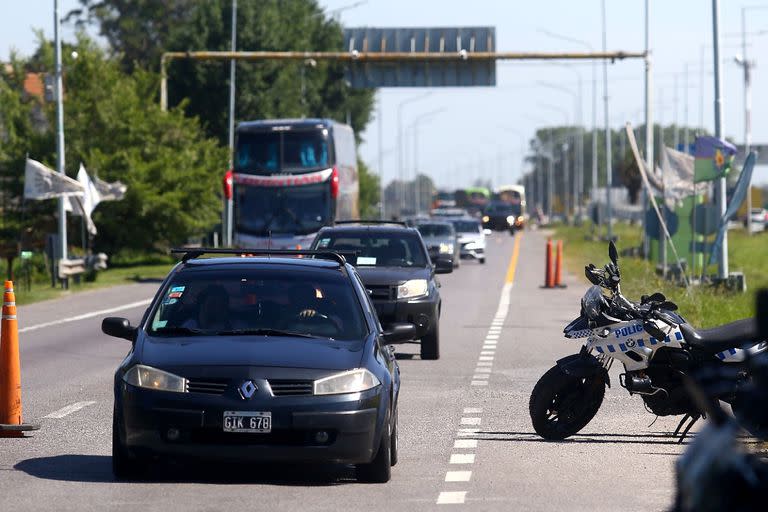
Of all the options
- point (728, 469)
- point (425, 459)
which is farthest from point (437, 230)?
point (728, 469)

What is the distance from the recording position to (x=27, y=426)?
11.8 m

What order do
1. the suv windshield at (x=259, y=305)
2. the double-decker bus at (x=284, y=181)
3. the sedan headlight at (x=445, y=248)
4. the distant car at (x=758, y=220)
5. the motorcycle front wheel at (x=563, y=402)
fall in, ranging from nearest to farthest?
the suv windshield at (x=259, y=305) < the motorcycle front wheel at (x=563, y=402) < the double-decker bus at (x=284, y=181) < the sedan headlight at (x=445, y=248) < the distant car at (x=758, y=220)

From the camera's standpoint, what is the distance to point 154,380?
9383 mm

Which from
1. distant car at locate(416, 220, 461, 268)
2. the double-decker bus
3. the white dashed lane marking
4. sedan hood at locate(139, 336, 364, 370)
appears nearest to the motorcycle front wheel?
sedan hood at locate(139, 336, 364, 370)

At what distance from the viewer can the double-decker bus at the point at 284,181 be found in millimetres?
41188

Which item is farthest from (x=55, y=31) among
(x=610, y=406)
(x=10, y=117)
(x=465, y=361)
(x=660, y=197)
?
(x=610, y=406)

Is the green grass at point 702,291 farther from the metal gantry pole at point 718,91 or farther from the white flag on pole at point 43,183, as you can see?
the white flag on pole at point 43,183

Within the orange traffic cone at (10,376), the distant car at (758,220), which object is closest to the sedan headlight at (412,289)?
the orange traffic cone at (10,376)

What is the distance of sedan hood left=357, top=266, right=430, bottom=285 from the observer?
1870cm

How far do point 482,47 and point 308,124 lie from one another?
1987 centimetres

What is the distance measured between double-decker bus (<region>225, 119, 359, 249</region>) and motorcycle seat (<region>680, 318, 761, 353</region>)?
30067 millimetres

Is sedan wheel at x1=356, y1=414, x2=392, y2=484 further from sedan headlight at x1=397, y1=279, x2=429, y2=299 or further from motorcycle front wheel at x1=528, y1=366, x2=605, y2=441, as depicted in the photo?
sedan headlight at x1=397, y1=279, x2=429, y2=299

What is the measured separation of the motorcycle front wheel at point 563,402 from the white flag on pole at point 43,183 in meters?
26.4

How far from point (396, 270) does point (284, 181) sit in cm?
2209
